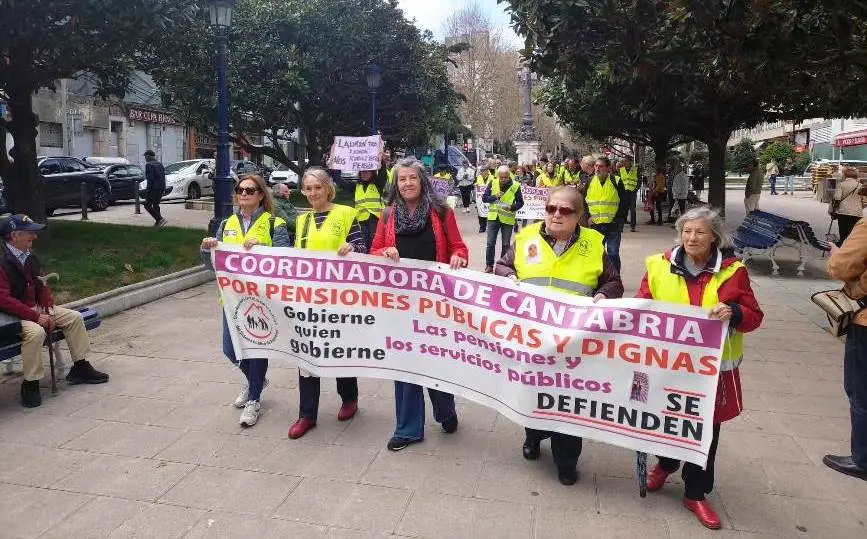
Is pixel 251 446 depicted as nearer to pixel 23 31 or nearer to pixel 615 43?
pixel 615 43

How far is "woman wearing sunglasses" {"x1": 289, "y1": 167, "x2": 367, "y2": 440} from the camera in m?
4.47

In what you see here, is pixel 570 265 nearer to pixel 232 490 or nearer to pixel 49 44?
pixel 232 490

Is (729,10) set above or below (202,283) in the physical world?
above

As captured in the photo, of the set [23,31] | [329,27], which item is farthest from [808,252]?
[329,27]

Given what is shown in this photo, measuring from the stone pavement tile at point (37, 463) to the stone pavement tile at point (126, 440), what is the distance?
11 cm

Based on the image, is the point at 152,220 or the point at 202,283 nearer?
the point at 202,283

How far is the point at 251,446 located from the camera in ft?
14.6

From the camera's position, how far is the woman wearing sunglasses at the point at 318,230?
447 cm

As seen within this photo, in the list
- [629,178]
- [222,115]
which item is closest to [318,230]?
[222,115]

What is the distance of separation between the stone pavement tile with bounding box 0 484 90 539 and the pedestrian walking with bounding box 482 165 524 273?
7.41m

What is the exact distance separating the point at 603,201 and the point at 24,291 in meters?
6.77

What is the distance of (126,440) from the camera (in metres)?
4.57

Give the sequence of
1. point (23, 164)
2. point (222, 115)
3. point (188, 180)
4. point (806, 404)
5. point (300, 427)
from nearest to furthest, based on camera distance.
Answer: point (300, 427) → point (806, 404) → point (23, 164) → point (222, 115) → point (188, 180)

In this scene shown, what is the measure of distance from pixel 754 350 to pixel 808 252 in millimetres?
5358
